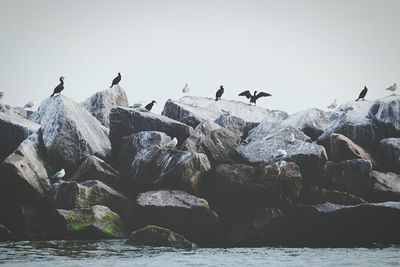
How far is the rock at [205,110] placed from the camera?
2571cm

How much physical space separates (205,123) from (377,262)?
33.6 ft

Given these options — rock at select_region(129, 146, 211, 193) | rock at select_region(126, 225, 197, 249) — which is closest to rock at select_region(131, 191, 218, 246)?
rock at select_region(129, 146, 211, 193)

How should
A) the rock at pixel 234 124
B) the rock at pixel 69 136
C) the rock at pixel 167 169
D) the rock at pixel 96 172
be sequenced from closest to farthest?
the rock at pixel 167 169 < the rock at pixel 96 172 < the rock at pixel 69 136 < the rock at pixel 234 124

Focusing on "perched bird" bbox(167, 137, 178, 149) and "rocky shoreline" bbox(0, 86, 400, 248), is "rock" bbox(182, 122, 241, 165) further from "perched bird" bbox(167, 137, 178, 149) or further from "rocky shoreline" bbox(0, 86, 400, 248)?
"perched bird" bbox(167, 137, 178, 149)

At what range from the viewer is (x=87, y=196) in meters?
18.9

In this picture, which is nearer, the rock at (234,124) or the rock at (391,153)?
the rock at (391,153)

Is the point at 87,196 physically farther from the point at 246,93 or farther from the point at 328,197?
the point at 246,93

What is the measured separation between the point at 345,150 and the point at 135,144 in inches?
340

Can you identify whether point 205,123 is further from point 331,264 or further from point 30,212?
point 331,264

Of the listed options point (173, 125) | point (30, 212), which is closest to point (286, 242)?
point (173, 125)

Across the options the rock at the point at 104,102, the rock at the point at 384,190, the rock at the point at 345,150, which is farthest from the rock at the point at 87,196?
the rock at the point at 384,190

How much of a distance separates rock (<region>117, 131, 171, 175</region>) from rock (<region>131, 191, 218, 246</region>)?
3354 millimetres

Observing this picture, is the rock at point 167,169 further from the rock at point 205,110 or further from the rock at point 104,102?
the rock at point 104,102

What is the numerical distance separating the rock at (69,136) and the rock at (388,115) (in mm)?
12060
